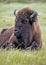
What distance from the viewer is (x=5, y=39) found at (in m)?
12.2

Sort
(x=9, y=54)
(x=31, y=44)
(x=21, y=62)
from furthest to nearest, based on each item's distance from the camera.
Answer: (x=31, y=44)
(x=9, y=54)
(x=21, y=62)

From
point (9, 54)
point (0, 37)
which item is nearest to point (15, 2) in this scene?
point (0, 37)

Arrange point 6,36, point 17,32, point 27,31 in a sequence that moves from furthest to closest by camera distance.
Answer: point 6,36 → point 27,31 → point 17,32

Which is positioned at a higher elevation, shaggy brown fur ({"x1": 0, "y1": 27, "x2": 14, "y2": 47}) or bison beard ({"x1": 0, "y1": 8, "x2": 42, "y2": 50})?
bison beard ({"x1": 0, "y1": 8, "x2": 42, "y2": 50})

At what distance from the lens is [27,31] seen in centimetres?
1067

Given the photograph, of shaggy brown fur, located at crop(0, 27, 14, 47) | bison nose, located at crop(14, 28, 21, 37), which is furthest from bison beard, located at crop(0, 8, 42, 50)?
shaggy brown fur, located at crop(0, 27, 14, 47)

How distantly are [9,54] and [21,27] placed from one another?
2525mm

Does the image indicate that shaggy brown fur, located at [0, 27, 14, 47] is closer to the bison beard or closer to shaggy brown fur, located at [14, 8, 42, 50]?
the bison beard

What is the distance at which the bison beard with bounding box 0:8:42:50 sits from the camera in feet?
34.3

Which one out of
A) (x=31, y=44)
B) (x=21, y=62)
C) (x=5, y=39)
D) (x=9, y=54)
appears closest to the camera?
(x=21, y=62)

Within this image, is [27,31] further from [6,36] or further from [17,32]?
[6,36]

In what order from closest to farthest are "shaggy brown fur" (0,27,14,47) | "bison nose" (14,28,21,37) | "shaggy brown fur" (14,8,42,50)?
"bison nose" (14,28,21,37) → "shaggy brown fur" (14,8,42,50) → "shaggy brown fur" (0,27,14,47)

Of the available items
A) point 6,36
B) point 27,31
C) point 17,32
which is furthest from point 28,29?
point 6,36

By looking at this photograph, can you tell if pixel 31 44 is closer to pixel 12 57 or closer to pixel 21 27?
pixel 21 27
